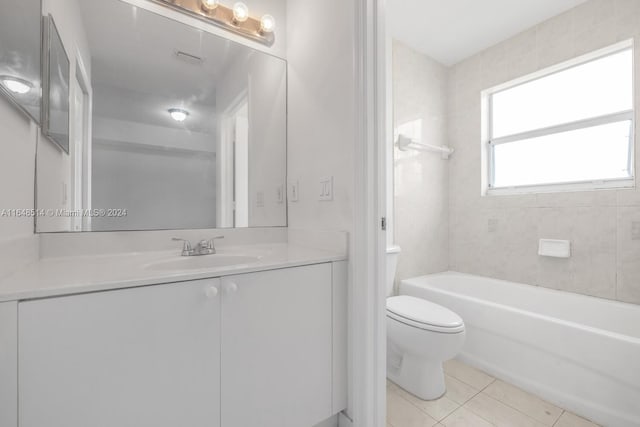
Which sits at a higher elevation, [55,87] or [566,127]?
[566,127]

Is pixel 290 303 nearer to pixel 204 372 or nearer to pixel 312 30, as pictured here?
pixel 204 372

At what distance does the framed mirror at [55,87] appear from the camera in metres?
0.92

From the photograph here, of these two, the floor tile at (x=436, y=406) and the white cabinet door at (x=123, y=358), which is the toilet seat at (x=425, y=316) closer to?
the floor tile at (x=436, y=406)

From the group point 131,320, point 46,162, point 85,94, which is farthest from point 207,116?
point 131,320

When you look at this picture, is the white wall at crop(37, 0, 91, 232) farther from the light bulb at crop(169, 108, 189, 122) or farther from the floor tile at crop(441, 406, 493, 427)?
the floor tile at crop(441, 406, 493, 427)

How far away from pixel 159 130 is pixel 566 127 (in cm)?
269

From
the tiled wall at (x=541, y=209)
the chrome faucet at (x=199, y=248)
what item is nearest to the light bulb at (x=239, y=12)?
the chrome faucet at (x=199, y=248)

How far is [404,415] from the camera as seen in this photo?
128 cm

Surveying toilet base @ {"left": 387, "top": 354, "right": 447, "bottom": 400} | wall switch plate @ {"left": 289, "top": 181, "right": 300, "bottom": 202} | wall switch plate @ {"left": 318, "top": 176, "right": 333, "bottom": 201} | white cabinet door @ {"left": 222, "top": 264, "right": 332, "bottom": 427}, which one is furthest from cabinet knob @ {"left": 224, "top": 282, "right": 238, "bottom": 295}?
toilet base @ {"left": 387, "top": 354, "right": 447, "bottom": 400}

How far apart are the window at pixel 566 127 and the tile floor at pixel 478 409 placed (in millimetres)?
1466

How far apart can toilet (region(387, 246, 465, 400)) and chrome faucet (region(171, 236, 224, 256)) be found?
3.38 ft

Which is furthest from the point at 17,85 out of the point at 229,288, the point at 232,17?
the point at 232,17

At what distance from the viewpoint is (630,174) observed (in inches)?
65.5

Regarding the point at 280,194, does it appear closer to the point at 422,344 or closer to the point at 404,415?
the point at 422,344
